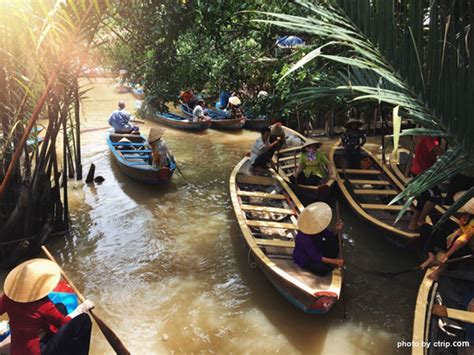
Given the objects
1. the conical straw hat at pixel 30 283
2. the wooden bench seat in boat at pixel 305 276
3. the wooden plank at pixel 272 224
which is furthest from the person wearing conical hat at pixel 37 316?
the wooden plank at pixel 272 224

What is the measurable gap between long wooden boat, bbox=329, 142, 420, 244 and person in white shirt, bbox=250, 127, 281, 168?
132 centimetres

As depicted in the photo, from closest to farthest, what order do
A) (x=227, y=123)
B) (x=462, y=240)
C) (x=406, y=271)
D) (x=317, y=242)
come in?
(x=462, y=240) → (x=317, y=242) → (x=406, y=271) → (x=227, y=123)

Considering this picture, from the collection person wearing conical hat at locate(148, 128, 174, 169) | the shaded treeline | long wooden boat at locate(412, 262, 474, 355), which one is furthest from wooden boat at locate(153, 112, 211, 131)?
long wooden boat at locate(412, 262, 474, 355)

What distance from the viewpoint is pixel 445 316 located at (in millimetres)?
3531

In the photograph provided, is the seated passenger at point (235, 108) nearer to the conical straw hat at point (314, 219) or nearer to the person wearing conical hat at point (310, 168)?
the person wearing conical hat at point (310, 168)

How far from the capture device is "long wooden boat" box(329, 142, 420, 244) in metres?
5.66

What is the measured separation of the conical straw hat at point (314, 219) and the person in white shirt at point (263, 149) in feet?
11.2

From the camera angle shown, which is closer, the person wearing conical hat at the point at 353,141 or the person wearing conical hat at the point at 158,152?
the person wearing conical hat at the point at 353,141

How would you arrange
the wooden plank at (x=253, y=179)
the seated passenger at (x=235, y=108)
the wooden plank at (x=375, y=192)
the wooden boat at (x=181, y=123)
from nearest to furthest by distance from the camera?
the wooden plank at (x=375, y=192), the wooden plank at (x=253, y=179), the wooden boat at (x=181, y=123), the seated passenger at (x=235, y=108)

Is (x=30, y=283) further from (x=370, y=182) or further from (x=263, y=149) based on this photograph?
(x=370, y=182)

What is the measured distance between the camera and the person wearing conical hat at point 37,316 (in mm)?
2842

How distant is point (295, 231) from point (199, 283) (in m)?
1.58

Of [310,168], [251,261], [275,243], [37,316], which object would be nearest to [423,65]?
[37,316]

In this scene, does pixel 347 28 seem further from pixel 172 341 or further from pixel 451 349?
pixel 172 341
